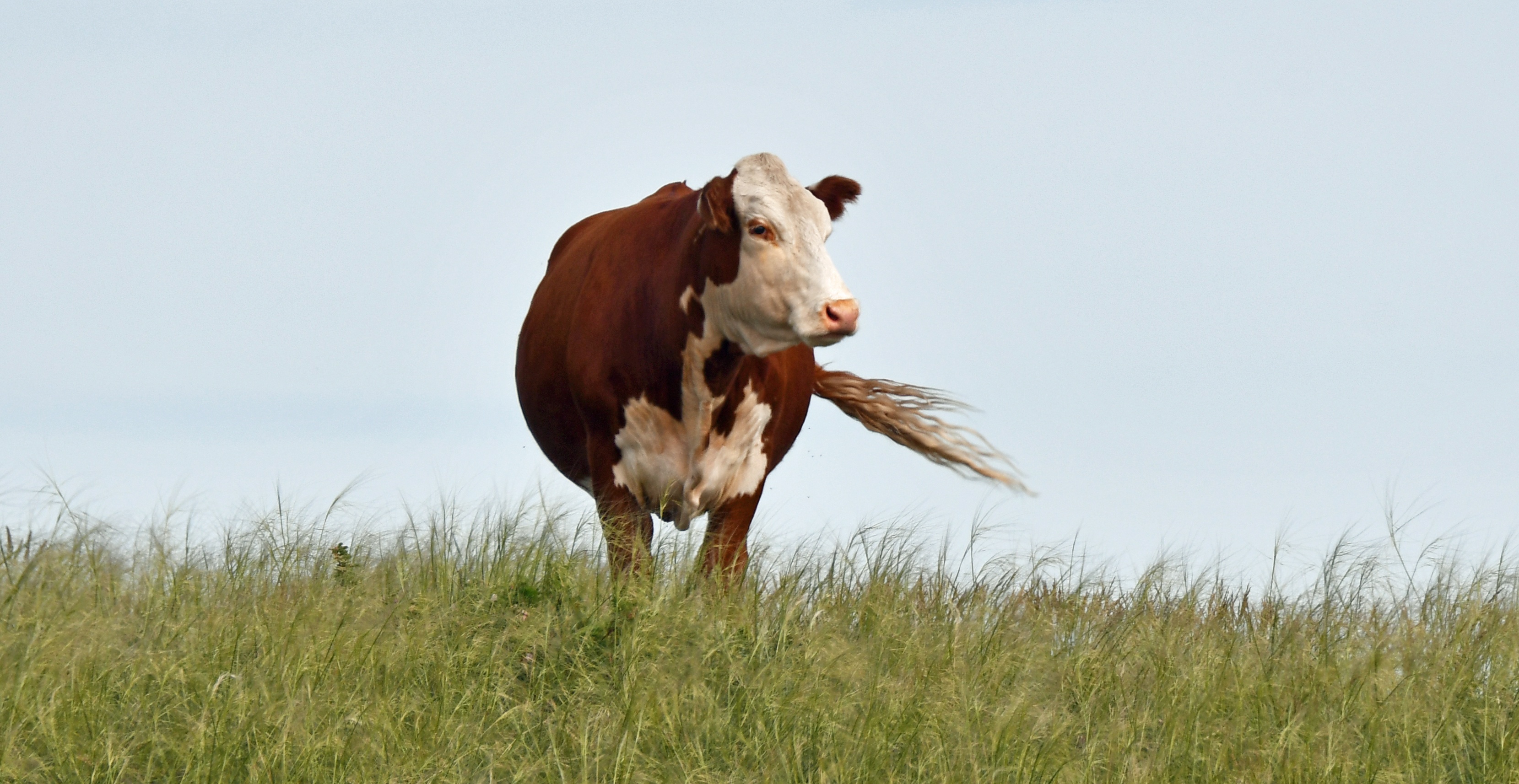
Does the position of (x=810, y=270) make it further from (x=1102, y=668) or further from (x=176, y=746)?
(x=176, y=746)

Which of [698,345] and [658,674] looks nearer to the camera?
[658,674]

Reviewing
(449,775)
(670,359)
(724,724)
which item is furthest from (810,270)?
(449,775)

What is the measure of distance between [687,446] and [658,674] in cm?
165

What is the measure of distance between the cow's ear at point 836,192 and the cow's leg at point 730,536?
1303mm

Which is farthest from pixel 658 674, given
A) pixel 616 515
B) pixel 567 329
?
pixel 567 329

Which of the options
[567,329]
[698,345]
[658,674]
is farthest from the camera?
[567,329]

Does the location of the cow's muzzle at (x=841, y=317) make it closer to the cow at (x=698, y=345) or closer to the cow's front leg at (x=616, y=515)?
the cow at (x=698, y=345)

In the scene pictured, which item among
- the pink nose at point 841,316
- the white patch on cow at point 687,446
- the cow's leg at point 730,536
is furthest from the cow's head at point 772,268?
the cow's leg at point 730,536

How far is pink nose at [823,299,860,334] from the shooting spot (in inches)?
234

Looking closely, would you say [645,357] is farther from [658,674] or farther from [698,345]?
[658,674]

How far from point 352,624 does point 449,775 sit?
1.01 meters

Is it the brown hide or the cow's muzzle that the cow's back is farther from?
the cow's muzzle

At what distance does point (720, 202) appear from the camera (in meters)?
6.41

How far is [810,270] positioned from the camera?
20.3 feet
